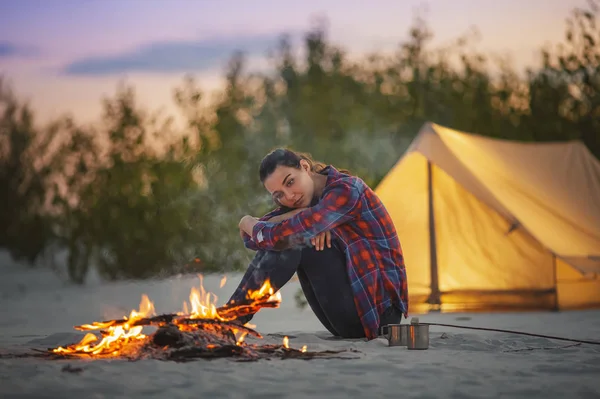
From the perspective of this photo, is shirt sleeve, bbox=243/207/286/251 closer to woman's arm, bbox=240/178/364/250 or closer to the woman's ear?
woman's arm, bbox=240/178/364/250

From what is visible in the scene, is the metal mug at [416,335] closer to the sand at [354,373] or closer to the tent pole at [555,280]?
the sand at [354,373]

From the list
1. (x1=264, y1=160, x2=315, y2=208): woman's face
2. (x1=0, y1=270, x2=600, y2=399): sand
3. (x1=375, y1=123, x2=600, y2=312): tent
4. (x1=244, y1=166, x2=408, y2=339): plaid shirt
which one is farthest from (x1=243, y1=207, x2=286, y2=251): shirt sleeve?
(x1=375, y1=123, x2=600, y2=312): tent

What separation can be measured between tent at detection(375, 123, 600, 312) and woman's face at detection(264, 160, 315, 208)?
2.89 m

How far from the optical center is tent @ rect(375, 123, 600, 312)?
7.06m

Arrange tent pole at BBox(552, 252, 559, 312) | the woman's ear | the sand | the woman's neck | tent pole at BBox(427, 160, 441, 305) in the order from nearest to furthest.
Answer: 1. the sand
2. the woman's ear
3. the woman's neck
4. tent pole at BBox(552, 252, 559, 312)
5. tent pole at BBox(427, 160, 441, 305)

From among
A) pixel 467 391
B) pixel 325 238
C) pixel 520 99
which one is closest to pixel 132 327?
pixel 325 238

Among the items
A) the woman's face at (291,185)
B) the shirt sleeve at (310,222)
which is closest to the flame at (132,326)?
the shirt sleeve at (310,222)

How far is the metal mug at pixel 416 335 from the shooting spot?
4.31m

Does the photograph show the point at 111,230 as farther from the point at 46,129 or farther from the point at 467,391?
the point at 467,391

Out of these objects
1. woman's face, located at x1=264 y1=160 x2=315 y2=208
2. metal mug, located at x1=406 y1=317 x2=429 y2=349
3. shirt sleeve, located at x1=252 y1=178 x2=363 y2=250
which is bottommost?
metal mug, located at x1=406 y1=317 x2=429 y2=349

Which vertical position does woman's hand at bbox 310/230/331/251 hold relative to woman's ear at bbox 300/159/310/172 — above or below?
below

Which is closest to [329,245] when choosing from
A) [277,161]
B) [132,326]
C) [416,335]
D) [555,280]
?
[277,161]

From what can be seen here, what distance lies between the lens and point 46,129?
11.1 meters

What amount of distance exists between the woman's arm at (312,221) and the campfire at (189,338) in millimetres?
200
